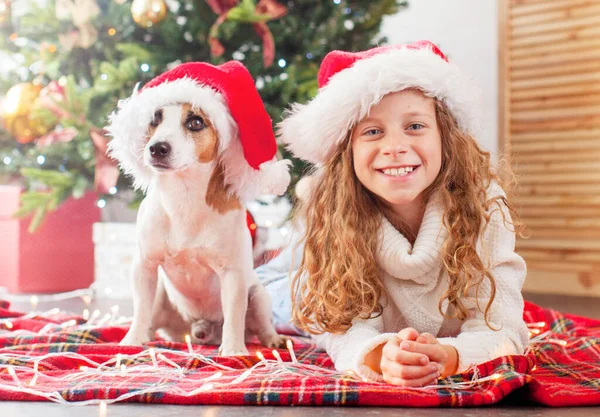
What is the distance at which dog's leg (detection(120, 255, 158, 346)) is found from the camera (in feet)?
4.50

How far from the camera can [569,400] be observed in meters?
1.01

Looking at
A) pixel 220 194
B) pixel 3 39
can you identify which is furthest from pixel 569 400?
pixel 3 39

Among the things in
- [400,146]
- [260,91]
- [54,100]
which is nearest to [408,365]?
[400,146]

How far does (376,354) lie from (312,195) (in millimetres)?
375

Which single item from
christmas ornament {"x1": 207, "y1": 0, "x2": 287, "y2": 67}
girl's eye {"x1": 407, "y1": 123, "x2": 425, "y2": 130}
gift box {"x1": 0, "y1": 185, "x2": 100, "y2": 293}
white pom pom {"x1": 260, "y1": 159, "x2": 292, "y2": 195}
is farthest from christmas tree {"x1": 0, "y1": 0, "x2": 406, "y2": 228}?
girl's eye {"x1": 407, "y1": 123, "x2": 425, "y2": 130}

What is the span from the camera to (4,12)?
264 centimetres

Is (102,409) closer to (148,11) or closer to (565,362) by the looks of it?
(565,362)

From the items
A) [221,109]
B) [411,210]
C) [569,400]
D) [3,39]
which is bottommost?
[569,400]

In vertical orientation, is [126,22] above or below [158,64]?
above

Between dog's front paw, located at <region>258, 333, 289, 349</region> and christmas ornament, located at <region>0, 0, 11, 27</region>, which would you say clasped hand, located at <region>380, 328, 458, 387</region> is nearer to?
dog's front paw, located at <region>258, 333, 289, 349</region>

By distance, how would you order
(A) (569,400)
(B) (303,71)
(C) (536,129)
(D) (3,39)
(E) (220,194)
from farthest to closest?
(C) (536,129) → (D) (3,39) → (B) (303,71) → (E) (220,194) → (A) (569,400)

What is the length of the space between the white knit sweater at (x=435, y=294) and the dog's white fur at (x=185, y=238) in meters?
0.21

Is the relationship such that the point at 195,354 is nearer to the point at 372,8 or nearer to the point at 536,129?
the point at 372,8

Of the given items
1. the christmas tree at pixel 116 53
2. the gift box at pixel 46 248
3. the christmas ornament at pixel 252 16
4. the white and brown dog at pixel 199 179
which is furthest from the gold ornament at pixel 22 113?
the white and brown dog at pixel 199 179
